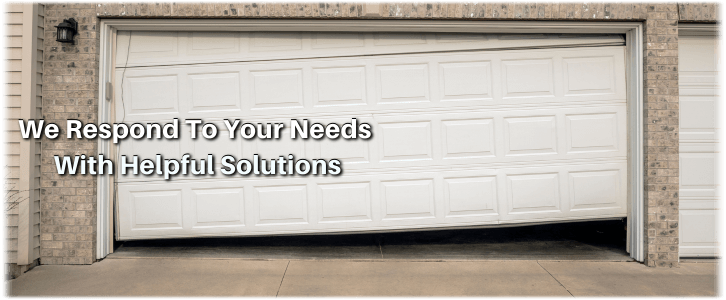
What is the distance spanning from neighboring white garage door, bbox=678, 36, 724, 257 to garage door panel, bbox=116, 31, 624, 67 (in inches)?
30.9

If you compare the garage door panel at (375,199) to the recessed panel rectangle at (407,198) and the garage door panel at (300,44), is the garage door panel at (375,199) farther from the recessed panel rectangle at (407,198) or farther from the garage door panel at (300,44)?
the garage door panel at (300,44)

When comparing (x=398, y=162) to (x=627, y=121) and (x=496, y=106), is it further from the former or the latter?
(x=627, y=121)

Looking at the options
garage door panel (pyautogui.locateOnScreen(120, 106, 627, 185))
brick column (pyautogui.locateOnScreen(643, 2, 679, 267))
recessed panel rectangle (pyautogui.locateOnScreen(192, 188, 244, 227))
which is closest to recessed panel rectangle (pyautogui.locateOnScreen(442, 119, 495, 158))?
garage door panel (pyautogui.locateOnScreen(120, 106, 627, 185))

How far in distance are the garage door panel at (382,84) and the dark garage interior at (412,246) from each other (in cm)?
147

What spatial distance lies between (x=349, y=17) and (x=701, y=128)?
3779mm

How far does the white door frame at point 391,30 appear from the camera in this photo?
4.54m

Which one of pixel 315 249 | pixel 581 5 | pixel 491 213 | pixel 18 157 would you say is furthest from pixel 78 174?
pixel 581 5

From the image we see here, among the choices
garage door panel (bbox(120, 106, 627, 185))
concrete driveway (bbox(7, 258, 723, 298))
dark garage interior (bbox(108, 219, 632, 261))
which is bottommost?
concrete driveway (bbox(7, 258, 723, 298))

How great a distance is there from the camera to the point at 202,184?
482 centimetres

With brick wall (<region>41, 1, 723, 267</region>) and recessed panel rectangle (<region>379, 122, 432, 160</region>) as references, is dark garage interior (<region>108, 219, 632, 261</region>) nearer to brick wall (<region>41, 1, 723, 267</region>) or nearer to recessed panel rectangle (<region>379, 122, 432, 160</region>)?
brick wall (<region>41, 1, 723, 267</region>)

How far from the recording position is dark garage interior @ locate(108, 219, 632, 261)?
482 centimetres

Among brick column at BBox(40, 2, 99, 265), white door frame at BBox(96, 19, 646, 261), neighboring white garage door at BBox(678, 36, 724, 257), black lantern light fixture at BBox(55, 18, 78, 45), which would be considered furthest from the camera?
neighboring white garage door at BBox(678, 36, 724, 257)

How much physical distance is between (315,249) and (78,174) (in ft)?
8.10

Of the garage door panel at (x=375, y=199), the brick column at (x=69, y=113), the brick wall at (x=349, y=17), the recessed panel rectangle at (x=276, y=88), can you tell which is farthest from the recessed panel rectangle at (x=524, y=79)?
the brick column at (x=69, y=113)
